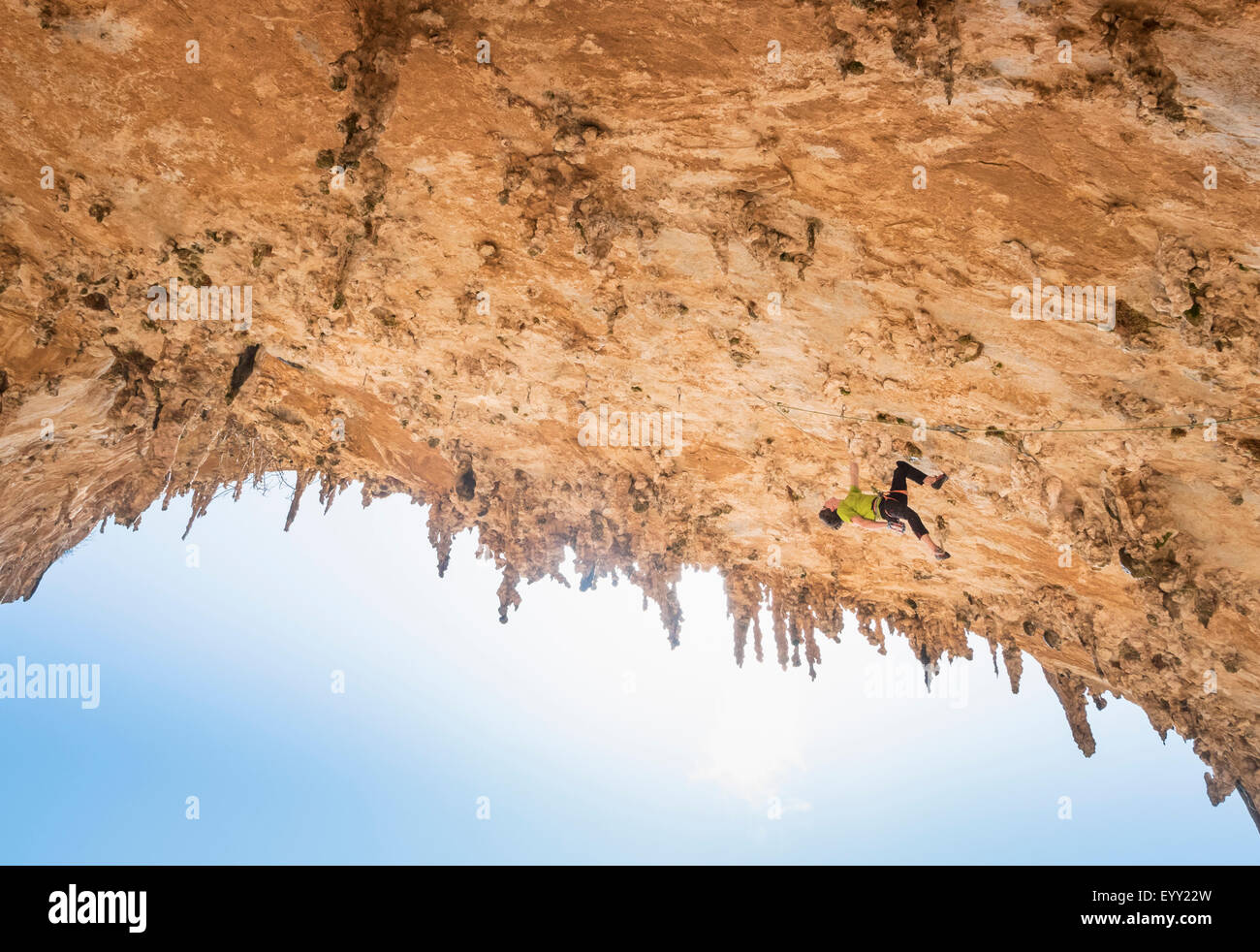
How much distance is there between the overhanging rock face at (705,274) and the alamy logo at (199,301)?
0.05 m

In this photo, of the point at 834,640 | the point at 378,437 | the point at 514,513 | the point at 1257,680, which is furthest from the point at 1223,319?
the point at 378,437

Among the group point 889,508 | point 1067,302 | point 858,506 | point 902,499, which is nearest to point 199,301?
point 858,506

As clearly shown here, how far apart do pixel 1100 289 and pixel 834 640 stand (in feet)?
30.0

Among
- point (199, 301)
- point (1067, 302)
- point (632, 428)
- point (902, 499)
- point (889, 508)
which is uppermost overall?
point (199, 301)

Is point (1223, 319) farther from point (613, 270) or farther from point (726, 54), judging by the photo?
point (613, 270)

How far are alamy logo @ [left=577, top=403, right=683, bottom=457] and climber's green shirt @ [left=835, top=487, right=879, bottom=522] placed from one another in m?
2.73

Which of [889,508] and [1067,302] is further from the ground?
[1067,302]

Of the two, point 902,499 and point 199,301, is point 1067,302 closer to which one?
point 902,499

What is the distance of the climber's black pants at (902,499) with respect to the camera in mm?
9664

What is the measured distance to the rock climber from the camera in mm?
9672

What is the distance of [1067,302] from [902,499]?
316 centimetres
